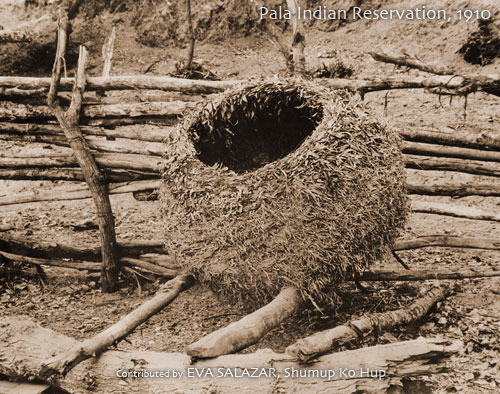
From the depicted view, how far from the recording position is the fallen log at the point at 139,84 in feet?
12.6

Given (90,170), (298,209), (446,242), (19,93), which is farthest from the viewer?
(19,93)

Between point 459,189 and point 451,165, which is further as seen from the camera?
point 451,165

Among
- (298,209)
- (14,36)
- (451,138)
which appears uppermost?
(14,36)

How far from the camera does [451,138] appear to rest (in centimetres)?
377

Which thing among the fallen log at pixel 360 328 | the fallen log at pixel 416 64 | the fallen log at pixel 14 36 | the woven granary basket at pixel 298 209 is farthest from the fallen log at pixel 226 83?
the fallen log at pixel 14 36

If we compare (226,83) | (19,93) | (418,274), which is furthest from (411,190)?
(19,93)

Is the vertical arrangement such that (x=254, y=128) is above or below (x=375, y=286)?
above

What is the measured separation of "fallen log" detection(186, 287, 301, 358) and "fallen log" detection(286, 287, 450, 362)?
25 cm

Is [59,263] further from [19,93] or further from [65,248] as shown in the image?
[19,93]

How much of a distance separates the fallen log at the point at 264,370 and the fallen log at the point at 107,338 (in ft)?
0.18

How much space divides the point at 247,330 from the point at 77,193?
2329mm

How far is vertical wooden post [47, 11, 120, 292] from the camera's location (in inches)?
149

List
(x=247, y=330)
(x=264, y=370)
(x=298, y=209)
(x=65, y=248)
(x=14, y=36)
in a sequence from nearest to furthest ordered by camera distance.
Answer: (x=264, y=370)
(x=247, y=330)
(x=298, y=209)
(x=65, y=248)
(x=14, y=36)

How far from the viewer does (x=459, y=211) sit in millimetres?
3713
